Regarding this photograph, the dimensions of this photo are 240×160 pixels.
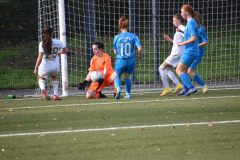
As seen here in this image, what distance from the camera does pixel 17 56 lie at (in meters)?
23.2

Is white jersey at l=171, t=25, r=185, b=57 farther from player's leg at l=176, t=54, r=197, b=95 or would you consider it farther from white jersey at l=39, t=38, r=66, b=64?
white jersey at l=39, t=38, r=66, b=64

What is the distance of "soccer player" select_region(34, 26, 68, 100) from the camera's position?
47.8ft

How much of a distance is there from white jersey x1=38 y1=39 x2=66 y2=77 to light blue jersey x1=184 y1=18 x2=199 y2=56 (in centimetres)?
241

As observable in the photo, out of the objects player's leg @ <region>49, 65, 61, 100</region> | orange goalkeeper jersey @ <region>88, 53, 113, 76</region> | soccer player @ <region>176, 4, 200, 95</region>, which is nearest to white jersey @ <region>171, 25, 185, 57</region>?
soccer player @ <region>176, 4, 200, 95</region>

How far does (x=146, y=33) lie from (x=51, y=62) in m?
5.99

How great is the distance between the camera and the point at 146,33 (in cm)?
2019

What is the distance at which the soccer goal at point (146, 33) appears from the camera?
18.1m

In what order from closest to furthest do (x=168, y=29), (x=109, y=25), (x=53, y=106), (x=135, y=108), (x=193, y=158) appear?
1. (x=193, y=158)
2. (x=135, y=108)
3. (x=53, y=106)
4. (x=109, y=25)
5. (x=168, y=29)

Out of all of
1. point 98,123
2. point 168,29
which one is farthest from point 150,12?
point 98,123

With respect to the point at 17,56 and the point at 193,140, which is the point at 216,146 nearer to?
the point at 193,140

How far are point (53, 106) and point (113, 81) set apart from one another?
8.38 feet

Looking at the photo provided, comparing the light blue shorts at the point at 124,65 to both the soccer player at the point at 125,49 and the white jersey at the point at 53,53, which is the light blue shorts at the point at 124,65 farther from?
the white jersey at the point at 53,53

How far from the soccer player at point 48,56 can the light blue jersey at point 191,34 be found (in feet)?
7.69

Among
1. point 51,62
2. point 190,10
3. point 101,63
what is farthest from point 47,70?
point 190,10
